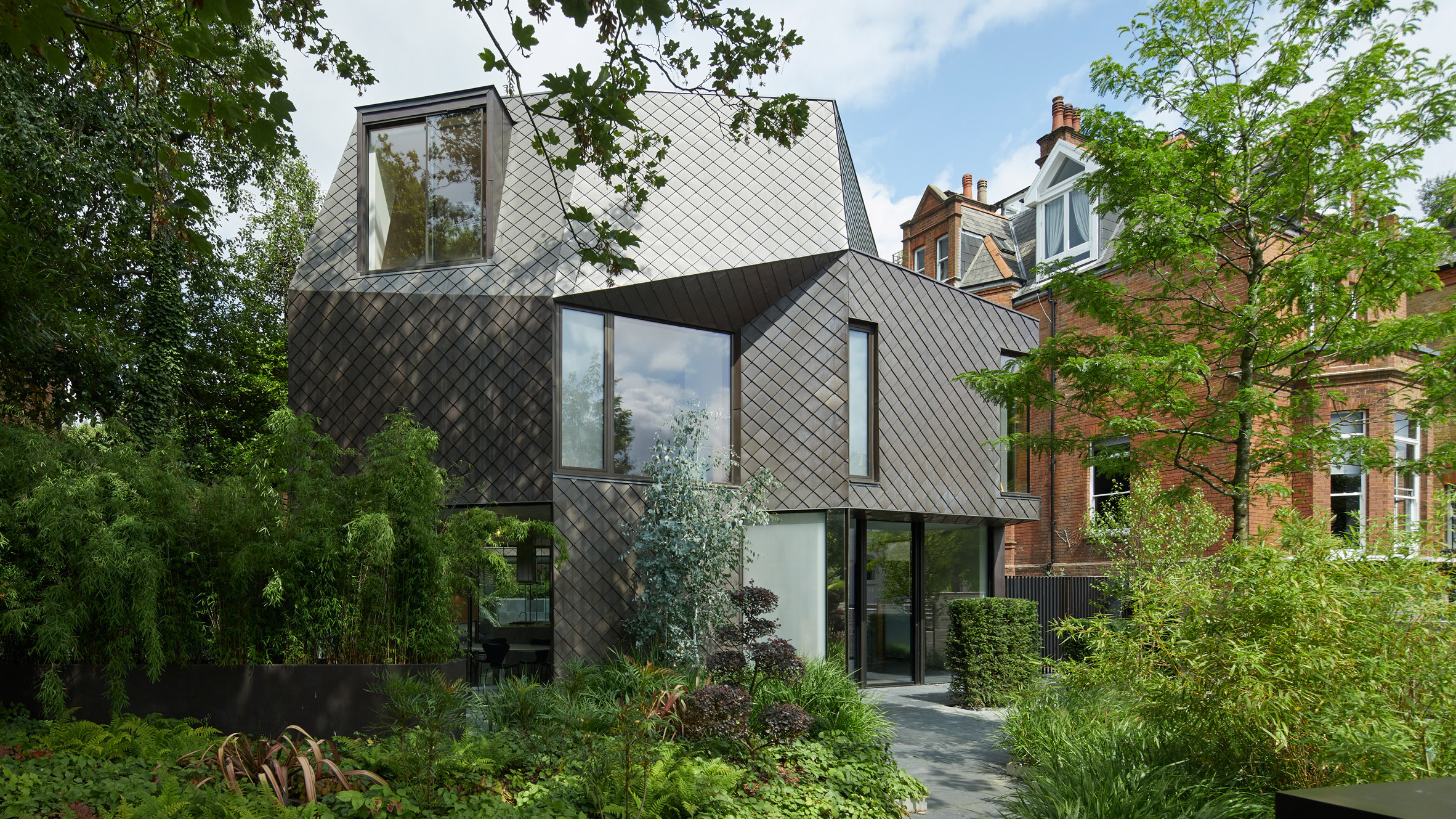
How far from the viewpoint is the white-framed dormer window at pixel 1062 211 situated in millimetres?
18375

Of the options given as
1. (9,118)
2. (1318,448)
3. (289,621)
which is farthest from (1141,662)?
(9,118)

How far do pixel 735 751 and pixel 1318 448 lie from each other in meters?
5.71

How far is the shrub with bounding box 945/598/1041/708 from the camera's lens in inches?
434

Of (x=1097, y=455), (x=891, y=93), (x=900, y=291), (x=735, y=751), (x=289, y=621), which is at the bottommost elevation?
(x=735, y=751)

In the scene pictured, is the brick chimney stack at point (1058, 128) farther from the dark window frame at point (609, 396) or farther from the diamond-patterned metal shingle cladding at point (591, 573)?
the diamond-patterned metal shingle cladding at point (591, 573)

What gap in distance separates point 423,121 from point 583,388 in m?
4.14

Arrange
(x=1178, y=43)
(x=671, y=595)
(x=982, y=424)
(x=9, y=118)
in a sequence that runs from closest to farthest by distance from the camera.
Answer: (x=1178, y=43) → (x=671, y=595) → (x=9, y=118) → (x=982, y=424)

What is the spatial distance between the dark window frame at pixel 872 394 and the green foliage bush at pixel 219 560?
5.95 m

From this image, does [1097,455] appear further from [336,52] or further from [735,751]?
[336,52]

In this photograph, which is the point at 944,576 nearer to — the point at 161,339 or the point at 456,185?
the point at 456,185

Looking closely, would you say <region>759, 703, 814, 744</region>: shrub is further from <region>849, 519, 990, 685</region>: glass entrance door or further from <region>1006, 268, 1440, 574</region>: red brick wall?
<region>1006, 268, 1440, 574</region>: red brick wall

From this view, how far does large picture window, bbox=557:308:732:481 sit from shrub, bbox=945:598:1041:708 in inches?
141

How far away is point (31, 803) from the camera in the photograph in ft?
15.8

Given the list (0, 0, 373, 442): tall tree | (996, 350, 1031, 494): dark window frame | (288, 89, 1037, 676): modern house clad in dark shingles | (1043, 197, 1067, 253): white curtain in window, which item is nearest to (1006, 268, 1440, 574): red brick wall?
(996, 350, 1031, 494): dark window frame
